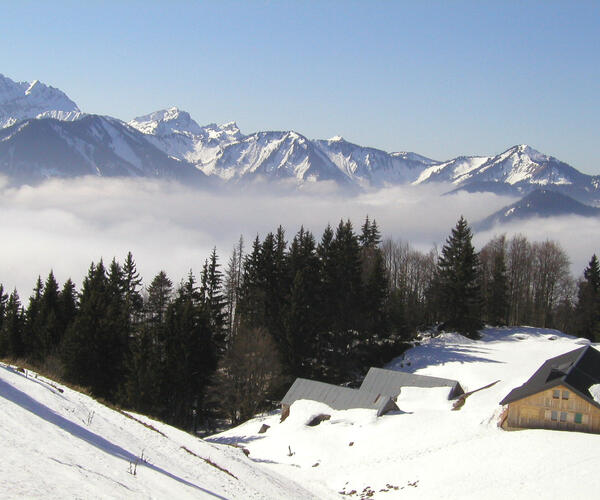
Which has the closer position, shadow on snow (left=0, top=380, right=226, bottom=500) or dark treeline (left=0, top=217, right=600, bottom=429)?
shadow on snow (left=0, top=380, right=226, bottom=500)

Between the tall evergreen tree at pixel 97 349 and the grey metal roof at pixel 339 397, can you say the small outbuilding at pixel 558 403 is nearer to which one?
the grey metal roof at pixel 339 397

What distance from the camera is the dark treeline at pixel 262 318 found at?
4522 cm

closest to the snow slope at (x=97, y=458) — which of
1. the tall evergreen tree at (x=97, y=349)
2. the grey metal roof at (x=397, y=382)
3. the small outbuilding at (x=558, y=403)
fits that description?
the small outbuilding at (x=558, y=403)

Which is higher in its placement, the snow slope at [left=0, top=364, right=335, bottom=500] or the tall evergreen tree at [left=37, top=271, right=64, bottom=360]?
the snow slope at [left=0, top=364, right=335, bottom=500]

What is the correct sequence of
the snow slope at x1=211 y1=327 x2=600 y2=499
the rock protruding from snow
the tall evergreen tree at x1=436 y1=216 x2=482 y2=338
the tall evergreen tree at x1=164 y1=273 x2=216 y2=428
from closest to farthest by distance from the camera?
the snow slope at x1=211 y1=327 x2=600 y2=499
the rock protruding from snow
the tall evergreen tree at x1=164 y1=273 x2=216 y2=428
the tall evergreen tree at x1=436 y1=216 x2=482 y2=338

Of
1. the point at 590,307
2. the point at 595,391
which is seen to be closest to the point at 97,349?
the point at 595,391

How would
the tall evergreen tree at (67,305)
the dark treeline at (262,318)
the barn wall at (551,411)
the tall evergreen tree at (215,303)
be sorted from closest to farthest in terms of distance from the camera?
the barn wall at (551,411) → the dark treeline at (262,318) → the tall evergreen tree at (215,303) → the tall evergreen tree at (67,305)

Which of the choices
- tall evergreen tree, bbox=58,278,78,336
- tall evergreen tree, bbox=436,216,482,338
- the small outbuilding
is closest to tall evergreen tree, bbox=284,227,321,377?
tall evergreen tree, bbox=436,216,482,338

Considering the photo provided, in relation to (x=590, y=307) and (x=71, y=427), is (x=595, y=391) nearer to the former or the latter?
(x=71, y=427)

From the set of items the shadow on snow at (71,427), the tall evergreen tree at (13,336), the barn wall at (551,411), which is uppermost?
the shadow on snow at (71,427)

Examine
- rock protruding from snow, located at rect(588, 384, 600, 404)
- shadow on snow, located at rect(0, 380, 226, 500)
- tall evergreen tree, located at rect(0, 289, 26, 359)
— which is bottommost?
tall evergreen tree, located at rect(0, 289, 26, 359)

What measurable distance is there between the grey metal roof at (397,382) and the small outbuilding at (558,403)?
726 cm

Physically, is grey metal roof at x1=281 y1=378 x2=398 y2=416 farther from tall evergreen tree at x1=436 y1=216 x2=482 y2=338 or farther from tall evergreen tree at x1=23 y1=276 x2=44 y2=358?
tall evergreen tree at x1=23 y1=276 x2=44 y2=358

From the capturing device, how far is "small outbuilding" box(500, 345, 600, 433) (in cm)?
3359
